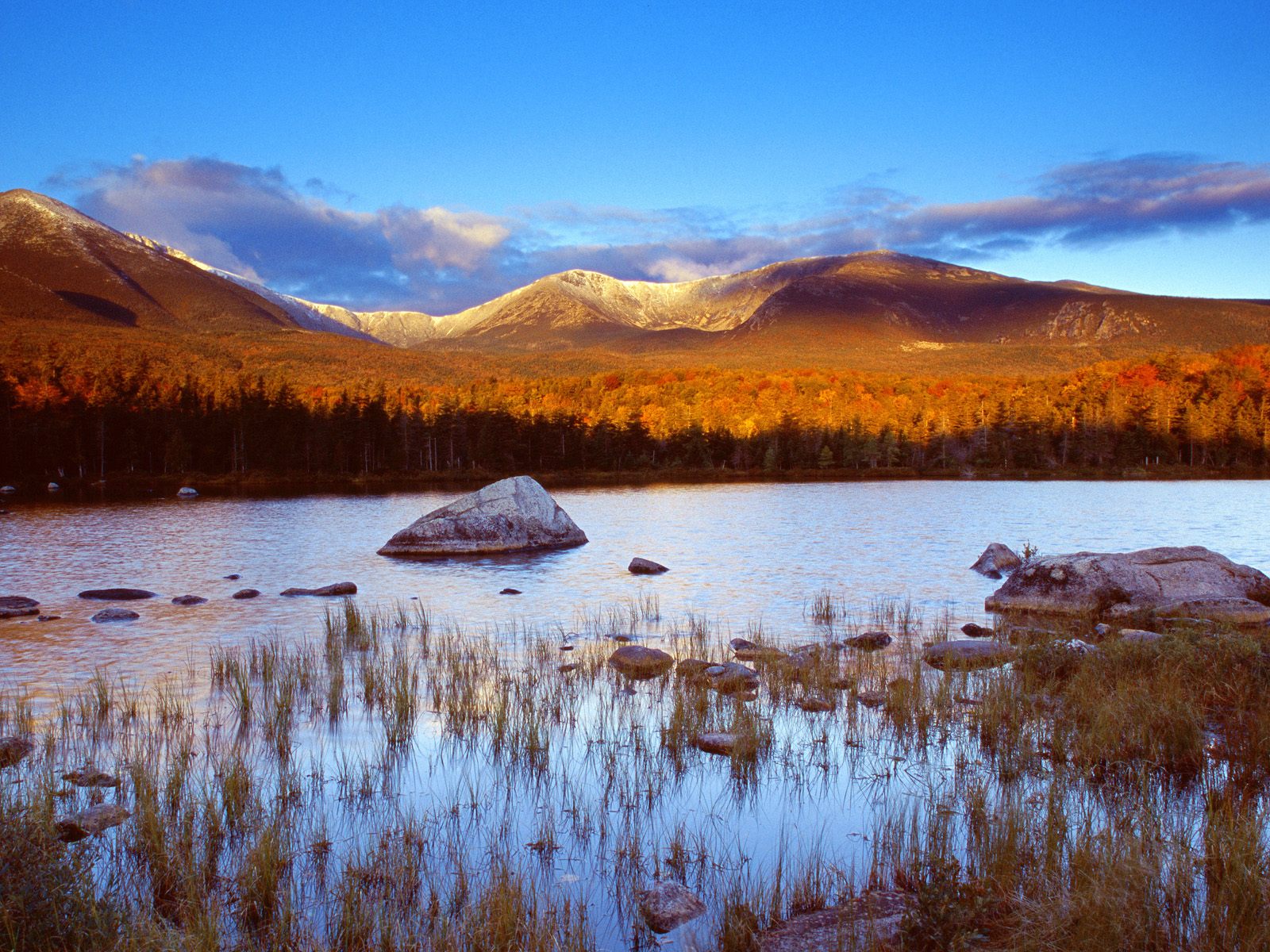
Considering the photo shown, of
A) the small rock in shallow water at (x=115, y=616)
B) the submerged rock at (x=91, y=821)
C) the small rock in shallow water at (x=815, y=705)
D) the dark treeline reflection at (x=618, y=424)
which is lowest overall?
the small rock in shallow water at (x=115, y=616)

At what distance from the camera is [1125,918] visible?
4668 mm

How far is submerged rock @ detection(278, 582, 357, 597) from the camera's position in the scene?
21141 mm

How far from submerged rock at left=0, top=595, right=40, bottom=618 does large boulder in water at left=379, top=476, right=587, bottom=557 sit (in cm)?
1187

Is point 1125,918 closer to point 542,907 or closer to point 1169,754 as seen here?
point 542,907

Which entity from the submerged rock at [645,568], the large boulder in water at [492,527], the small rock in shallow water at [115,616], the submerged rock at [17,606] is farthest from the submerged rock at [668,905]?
the large boulder in water at [492,527]

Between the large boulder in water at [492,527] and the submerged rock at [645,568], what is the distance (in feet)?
22.1

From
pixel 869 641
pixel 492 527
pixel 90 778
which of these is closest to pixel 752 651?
pixel 869 641

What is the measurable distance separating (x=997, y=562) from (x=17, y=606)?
23617 mm

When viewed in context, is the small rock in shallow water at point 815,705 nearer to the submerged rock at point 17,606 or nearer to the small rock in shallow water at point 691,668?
the small rock in shallow water at point 691,668

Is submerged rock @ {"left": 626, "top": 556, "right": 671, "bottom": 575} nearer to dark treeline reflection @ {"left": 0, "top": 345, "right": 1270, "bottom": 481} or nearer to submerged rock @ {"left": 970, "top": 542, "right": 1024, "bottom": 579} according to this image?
submerged rock @ {"left": 970, "top": 542, "right": 1024, "bottom": 579}

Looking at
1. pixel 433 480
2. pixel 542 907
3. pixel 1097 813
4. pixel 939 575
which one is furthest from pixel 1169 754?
pixel 433 480

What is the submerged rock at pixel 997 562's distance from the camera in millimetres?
23406

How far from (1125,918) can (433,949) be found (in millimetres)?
3800

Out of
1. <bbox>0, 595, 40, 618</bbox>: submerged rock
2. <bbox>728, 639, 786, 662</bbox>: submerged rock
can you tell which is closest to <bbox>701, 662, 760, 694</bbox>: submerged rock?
<bbox>728, 639, 786, 662</bbox>: submerged rock
